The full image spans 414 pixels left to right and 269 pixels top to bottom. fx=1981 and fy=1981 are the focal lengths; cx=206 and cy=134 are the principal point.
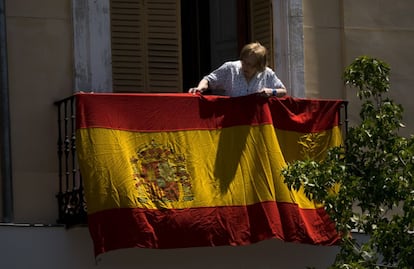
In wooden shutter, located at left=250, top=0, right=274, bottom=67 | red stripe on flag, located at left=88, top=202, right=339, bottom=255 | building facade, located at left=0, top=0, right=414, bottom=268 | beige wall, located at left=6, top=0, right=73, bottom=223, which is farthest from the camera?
wooden shutter, located at left=250, top=0, right=274, bottom=67

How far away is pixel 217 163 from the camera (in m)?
18.3

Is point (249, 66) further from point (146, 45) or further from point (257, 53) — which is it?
point (146, 45)

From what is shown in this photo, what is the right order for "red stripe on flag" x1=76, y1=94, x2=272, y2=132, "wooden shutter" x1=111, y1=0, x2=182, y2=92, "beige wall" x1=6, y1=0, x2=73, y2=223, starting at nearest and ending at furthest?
1. "red stripe on flag" x1=76, y1=94, x2=272, y2=132
2. "beige wall" x1=6, y1=0, x2=73, y2=223
3. "wooden shutter" x1=111, y1=0, x2=182, y2=92

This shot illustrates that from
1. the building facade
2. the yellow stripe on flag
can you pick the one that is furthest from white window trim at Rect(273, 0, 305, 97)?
the yellow stripe on flag

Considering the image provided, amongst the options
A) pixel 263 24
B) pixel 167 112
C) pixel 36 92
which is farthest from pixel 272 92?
pixel 36 92

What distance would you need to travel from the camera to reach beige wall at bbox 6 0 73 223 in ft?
59.4

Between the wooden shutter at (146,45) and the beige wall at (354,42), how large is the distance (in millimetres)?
1371

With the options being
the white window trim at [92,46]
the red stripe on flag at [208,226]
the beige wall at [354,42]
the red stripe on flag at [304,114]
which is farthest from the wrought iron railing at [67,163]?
the beige wall at [354,42]

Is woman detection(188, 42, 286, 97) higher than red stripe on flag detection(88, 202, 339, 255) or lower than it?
higher

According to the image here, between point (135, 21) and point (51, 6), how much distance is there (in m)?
0.93

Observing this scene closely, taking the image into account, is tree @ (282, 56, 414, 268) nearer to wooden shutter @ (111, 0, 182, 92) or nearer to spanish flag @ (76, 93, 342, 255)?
spanish flag @ (76, 93, 342, 255)

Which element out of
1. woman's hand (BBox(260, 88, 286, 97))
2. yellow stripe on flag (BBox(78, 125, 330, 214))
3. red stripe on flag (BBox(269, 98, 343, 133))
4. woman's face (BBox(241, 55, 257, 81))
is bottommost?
yellow stripe on flag (BBox(78, 125, 330, 214))

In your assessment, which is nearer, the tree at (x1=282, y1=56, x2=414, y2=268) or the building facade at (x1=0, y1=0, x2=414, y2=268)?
the tree at (x1=282, y1=56, x2=414, y2=268)

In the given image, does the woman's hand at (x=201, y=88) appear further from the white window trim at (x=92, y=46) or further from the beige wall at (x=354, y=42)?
the beige wall at (x=354, y=42)
